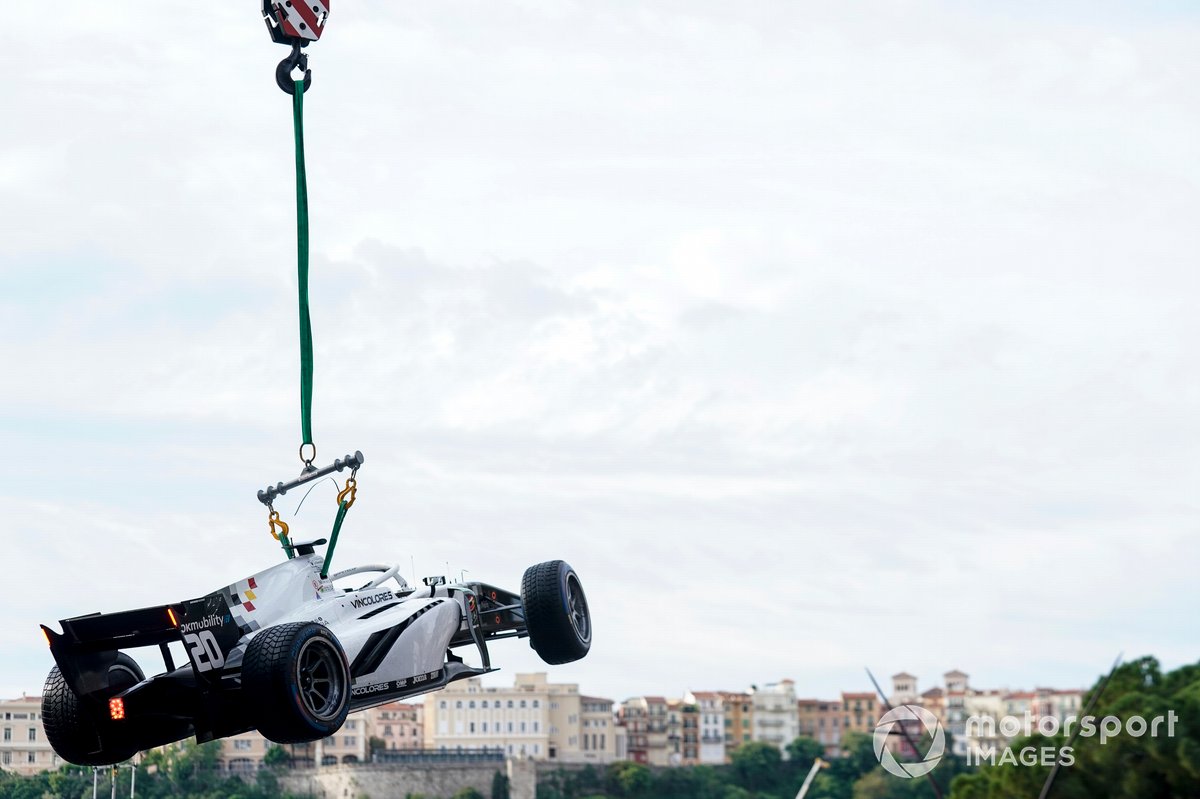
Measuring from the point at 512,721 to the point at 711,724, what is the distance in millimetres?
30564

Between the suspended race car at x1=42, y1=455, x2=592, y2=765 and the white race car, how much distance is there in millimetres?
12

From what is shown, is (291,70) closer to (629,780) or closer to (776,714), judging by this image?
(629,780)

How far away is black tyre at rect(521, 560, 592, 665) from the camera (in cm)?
2103

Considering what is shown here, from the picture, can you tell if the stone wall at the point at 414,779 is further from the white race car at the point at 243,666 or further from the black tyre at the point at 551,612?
the white race car at the point at 243,666

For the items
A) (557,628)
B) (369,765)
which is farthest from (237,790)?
(369,765)

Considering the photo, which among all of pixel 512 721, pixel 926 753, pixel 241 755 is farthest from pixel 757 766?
pixel 241 755

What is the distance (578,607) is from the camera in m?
21.5

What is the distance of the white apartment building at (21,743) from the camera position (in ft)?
111

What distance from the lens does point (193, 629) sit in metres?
17.7

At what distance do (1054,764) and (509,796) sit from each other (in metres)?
84.6

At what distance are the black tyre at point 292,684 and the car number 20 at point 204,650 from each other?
45 centimetres

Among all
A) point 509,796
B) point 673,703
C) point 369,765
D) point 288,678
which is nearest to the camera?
point 288,678

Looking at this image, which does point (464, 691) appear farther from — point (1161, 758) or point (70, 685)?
point (70, 685)

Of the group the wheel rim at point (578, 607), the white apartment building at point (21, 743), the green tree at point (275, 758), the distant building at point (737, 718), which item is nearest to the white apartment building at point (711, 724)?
the distant building at point (737, 718)
